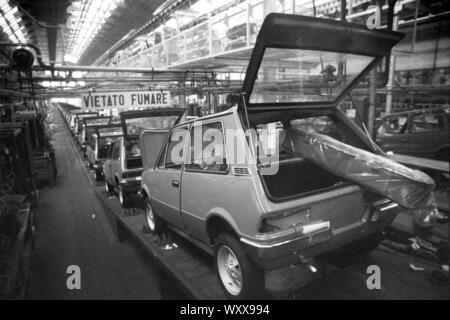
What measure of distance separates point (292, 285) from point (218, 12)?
671cm

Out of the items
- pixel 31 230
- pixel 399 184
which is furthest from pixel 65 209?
pixel 399 184

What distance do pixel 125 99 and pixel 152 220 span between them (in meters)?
3.29

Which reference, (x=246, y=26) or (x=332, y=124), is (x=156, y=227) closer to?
(x=332, y=124)

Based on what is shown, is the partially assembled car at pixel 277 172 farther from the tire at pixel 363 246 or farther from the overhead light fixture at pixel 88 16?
the overhead light fixture at pixel 88 16

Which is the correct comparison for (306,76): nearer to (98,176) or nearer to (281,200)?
(281,200)

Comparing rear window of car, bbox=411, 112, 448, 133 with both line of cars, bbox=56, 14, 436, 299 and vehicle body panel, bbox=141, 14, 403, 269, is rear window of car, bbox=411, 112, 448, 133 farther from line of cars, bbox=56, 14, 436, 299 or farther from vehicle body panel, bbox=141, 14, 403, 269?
vehicle body panel, bbox=141, 14, 403, 269

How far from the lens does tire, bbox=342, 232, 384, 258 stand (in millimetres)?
3277

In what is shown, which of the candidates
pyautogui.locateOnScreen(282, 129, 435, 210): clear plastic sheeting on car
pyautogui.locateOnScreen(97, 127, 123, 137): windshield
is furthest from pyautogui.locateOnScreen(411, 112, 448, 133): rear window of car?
pyautogui.locateOnScreen(97, 127, 123, 137): windshield

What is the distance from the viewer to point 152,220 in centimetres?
456

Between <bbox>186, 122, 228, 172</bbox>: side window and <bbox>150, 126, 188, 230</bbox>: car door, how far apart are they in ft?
0.48

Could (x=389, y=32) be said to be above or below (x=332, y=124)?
above

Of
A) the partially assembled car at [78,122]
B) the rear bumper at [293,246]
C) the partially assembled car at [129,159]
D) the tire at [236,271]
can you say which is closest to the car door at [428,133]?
the rear bumper at [293,246]

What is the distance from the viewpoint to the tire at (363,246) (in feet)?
10.8

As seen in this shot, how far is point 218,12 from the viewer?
7441mm
